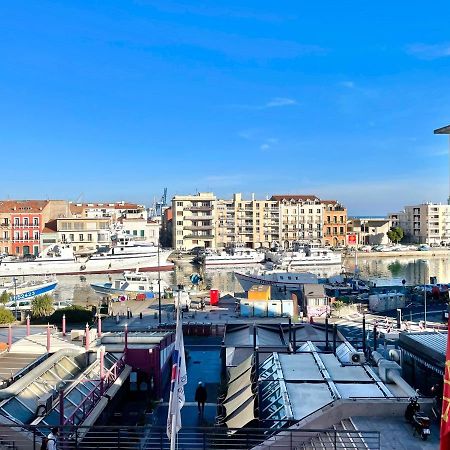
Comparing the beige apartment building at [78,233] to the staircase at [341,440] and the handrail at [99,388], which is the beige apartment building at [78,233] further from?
the staircase at [341,440]

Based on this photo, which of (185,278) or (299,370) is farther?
(185,278)

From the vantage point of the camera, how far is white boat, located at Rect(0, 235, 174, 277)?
2557 inches

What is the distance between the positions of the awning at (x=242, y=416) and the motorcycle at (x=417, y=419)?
8.84 ft

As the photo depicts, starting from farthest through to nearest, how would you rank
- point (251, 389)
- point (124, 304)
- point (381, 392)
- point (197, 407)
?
point (124, 304)
point (197, 407)
point (251, 389)
point (381, 392)

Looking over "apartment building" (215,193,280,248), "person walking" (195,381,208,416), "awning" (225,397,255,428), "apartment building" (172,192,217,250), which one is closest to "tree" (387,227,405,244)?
"apartment building" (215,193,280,248)

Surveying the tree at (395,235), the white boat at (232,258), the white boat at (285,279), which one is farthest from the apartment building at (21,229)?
the tree at (395,235)

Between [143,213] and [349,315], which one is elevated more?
[143,213]

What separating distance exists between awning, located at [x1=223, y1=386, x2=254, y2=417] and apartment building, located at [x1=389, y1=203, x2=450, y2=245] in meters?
108

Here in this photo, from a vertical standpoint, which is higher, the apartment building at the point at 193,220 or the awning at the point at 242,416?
the apartment building at the point at 193,220

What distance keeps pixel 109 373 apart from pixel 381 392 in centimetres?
658

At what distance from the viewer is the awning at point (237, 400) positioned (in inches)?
407

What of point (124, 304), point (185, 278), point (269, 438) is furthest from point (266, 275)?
point (269, 438)

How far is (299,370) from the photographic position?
12.0 meters

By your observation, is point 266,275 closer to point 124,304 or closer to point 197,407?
point 124,304
